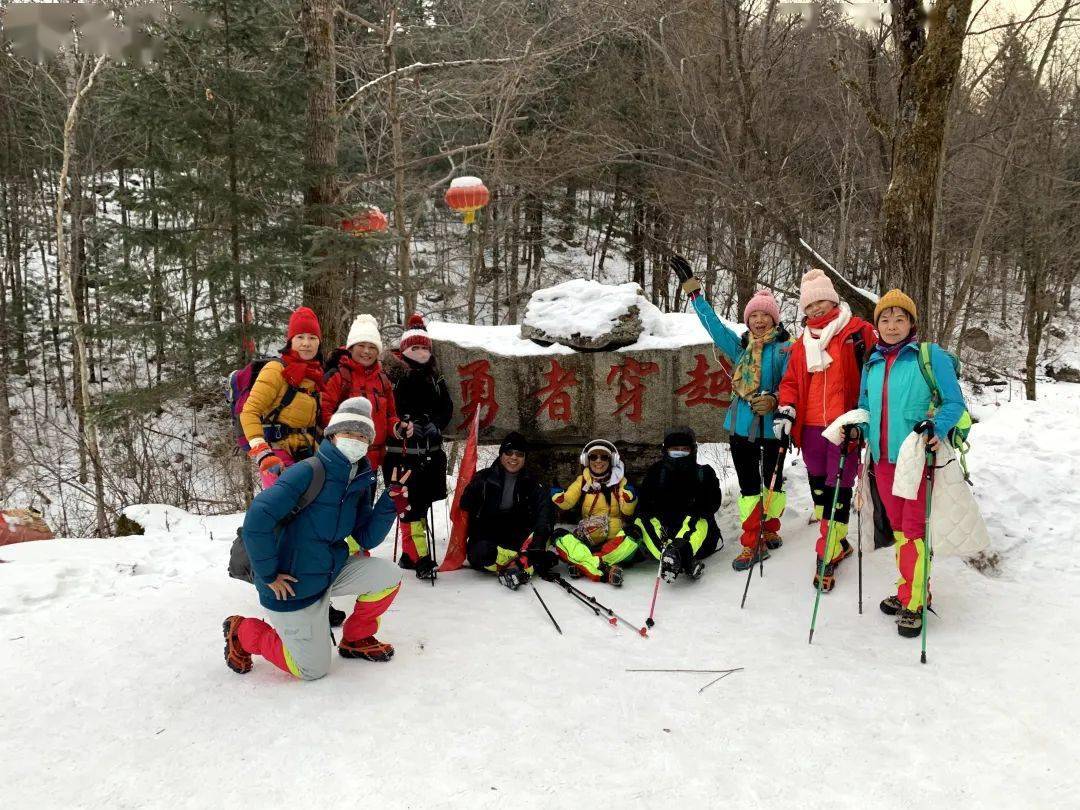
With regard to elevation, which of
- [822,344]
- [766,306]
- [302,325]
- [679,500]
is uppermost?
[766,306]

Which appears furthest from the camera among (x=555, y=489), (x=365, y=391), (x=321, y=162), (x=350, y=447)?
(x=321, y=162)

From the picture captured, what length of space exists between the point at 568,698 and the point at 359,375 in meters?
2.36

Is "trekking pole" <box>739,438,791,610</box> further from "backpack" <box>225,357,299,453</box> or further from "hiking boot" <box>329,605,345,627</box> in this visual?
"backpack" <box>225,357,299,453</box>

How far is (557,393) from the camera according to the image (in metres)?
5.86

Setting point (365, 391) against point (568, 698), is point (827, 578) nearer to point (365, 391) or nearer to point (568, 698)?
point (568, 698)

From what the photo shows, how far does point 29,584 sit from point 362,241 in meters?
4.85

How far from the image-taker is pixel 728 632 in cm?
387

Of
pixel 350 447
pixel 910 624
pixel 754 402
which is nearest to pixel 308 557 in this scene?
pixel 350 447

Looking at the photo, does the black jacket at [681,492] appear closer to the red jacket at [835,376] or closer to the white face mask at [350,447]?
the red jacket at [835,376]

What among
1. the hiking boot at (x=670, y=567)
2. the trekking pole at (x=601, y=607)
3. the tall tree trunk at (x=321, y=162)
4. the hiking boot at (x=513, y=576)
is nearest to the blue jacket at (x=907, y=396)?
the hiking boot at (x=670, y=567)

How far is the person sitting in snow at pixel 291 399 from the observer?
3.95 m

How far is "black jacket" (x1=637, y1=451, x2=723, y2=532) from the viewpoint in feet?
16.0

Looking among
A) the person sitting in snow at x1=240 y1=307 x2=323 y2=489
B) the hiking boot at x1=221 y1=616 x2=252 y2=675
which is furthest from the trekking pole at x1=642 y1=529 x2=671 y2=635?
the person sitting in snow at x1=240 y1=307 x2=323 y2=489

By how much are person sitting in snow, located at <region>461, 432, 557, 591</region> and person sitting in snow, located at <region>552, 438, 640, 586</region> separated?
182mm
